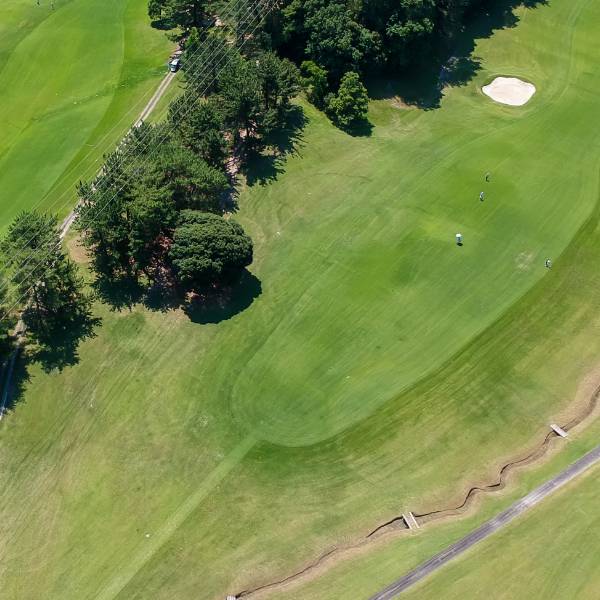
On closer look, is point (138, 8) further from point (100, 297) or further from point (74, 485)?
point (74, 485)

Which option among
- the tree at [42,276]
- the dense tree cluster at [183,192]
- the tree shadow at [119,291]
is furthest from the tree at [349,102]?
the tree at [42,276]

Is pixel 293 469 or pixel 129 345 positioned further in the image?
pixel 129 345

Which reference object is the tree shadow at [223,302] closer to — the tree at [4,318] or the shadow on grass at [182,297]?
the shadow on grass at [182,297]

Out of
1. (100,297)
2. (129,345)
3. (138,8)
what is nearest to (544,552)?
(129,345)

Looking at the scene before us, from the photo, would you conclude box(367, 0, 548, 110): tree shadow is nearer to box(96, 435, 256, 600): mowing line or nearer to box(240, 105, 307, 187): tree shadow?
box(240, 105, 307, 187): tree shadow

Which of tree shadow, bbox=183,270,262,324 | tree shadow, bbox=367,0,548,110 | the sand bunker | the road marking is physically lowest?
the road marking

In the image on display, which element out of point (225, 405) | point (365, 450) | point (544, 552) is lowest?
point (544, 552)

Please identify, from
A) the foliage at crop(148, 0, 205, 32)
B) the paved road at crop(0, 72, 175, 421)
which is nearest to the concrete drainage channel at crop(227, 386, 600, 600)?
the paved road at crop(0, 72, 175, 421)
